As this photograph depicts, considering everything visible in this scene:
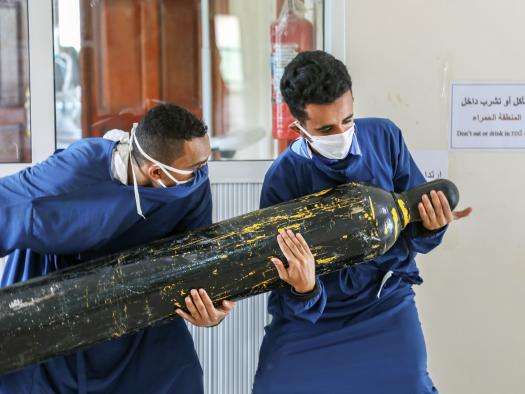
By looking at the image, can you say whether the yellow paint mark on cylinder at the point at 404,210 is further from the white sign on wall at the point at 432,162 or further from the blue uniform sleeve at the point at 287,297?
the white sign on wall at the point at 432,162

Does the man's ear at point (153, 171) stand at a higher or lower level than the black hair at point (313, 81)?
lower

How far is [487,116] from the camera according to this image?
1.45 metres

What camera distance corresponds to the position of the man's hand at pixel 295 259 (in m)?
0.98

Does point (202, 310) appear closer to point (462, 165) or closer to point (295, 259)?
point (295, 259)

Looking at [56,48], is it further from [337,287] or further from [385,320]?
[385,320]

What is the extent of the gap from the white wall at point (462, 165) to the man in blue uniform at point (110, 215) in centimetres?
62

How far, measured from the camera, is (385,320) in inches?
45.1

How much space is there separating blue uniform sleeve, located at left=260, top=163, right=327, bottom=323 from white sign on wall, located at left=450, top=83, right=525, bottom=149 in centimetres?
54

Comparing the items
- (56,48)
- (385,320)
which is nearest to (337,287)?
(385,320)

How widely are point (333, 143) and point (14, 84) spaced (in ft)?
2.86

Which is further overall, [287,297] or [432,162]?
[432,162]

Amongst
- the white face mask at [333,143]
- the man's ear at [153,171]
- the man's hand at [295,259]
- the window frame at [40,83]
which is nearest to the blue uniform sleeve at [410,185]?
the white face mask at [333,143]

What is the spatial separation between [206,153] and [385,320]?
1.59 feet

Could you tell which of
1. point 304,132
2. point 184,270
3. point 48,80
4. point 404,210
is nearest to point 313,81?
point 304,132
